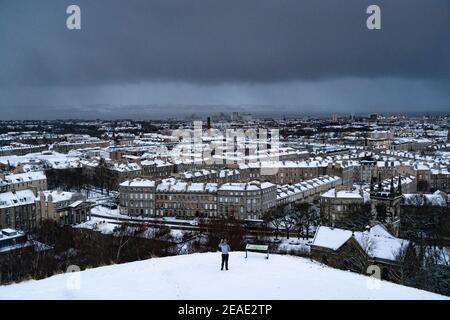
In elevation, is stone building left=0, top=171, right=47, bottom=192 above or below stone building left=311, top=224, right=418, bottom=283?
below

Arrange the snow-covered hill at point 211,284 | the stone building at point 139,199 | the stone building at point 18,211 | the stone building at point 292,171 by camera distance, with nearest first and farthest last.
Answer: the snow-covered hill at point 211,284, the stone building at point 18,211, the stone building at point 139,199, the stone building at point 292,171

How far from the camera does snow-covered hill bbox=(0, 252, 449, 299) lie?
9.23m

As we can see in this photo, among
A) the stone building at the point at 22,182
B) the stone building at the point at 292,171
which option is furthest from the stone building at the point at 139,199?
the stone building at the point at 292,171

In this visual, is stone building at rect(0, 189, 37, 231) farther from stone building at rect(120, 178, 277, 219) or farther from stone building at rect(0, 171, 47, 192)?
stone building at rect(120, 178, 277, 219)

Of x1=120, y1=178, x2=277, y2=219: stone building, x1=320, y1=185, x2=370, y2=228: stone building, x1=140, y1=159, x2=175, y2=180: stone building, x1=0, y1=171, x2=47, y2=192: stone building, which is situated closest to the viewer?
x1=320, y1=185, x2=370, y2=228: stone building

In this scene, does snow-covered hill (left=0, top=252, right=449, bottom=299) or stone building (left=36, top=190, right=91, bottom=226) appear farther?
stone building (left=36, top=190, right=91, bottom=226)

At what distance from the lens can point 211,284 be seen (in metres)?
10.1

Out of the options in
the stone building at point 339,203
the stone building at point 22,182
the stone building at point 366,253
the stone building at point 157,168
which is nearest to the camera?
the stone building at point 366,253

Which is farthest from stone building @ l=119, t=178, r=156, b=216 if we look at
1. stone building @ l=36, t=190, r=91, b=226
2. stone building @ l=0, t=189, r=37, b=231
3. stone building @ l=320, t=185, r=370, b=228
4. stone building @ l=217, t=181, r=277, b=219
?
stone building @ l=320, t=185, r=370, b=228

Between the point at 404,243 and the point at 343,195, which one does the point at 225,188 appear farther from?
the point at 404,243

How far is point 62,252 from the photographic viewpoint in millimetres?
27828

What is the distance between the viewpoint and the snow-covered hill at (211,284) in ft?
30.3

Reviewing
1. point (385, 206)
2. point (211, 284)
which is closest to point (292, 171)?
point (385, 206)

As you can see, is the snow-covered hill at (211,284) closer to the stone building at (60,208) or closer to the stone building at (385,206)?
the stone building at (385,206)
